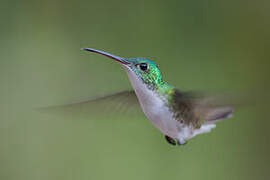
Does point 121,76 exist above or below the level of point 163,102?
below

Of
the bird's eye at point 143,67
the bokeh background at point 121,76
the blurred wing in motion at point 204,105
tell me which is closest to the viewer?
the blurred wing in motion at point 204,105

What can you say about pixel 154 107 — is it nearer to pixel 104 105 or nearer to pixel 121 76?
pixel 104 105

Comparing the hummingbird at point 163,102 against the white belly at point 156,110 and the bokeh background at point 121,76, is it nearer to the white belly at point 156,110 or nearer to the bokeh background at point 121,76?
the white belly at point 156,110

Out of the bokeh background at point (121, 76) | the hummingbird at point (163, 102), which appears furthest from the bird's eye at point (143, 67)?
the bokeh background at point (121, 76)

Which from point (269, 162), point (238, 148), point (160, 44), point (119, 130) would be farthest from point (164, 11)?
point (269, 162)

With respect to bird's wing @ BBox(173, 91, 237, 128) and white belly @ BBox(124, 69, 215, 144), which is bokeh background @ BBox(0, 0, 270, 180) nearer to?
bird's wing @ BBox(173, 91, 237, 128)

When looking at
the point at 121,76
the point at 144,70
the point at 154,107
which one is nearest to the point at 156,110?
the point at 154,107
